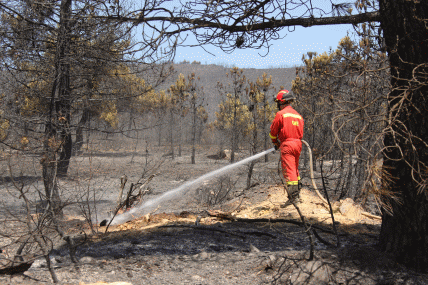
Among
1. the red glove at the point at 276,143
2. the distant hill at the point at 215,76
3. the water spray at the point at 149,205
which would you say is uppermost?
the distant hill at the point at 215,76

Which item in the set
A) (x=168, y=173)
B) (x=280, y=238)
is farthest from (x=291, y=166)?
(x=168, y=173)

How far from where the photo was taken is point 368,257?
3.15m

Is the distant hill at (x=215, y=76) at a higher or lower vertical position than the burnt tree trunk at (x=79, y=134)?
higher

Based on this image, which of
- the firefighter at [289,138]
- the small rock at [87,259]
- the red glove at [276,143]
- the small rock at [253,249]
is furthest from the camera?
the red glove at [276,143]

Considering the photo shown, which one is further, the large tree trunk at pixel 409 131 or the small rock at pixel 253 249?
the small rock at pixel 253 249

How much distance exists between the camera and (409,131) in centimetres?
289

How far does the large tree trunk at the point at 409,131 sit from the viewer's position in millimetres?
2955

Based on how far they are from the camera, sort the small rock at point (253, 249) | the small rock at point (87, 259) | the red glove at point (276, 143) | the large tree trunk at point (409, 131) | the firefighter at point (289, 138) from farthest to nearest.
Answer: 1. the red glove at point (276, 143)
2. the firefighter at point (289, 138)
3. the small rock at point (253, 249)
4. the small rock at point (87, 259)
5. the large tree trunk at point (409, 131)

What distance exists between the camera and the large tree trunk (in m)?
2.96

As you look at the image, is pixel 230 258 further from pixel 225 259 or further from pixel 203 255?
pixel 203 255

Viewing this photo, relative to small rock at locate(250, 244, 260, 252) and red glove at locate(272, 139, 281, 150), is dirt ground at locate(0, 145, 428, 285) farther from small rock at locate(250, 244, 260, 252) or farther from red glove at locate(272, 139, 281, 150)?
red glove at locate(272, 139, 281, 150)

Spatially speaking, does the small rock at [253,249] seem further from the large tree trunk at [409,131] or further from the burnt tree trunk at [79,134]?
the burnt tree trunk at [79,134]

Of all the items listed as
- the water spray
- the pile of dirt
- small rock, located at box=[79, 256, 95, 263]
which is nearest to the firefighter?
the water spray

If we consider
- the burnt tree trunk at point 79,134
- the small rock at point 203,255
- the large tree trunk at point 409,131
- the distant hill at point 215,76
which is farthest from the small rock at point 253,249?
the distant hill at point 215,76
